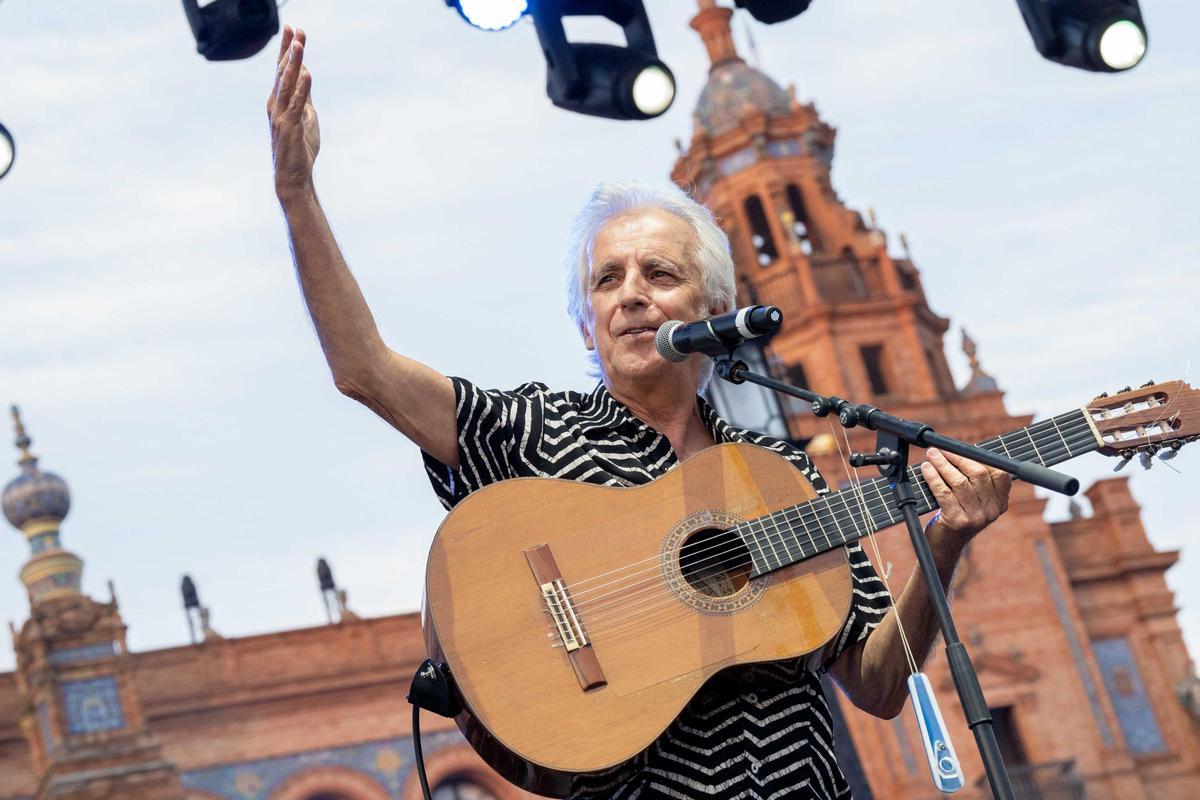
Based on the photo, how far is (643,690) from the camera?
3.17m

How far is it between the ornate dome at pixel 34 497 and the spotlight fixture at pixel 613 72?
19348 millimetres

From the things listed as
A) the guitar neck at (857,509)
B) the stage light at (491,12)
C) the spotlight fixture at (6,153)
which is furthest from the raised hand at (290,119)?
the spotlight fixture at (6,153)

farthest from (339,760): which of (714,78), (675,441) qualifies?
(675,441)

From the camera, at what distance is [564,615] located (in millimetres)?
3227

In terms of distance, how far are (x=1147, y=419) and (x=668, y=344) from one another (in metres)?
0.97

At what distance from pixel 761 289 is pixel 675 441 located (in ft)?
85.3

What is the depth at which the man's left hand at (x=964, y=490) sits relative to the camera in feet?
10.9

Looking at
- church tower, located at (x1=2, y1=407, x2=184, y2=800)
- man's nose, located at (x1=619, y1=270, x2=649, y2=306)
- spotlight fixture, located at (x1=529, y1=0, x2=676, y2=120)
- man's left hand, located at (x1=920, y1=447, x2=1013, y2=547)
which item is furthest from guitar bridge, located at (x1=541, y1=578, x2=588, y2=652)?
church tower, located at (x1=2, y1=407, x2=184, y2=800)

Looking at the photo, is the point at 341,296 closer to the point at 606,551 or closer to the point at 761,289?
the point at 606,551

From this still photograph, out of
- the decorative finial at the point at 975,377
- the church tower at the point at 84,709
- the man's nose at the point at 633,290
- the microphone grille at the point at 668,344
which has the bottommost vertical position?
the microphone grille at the point at 668,344

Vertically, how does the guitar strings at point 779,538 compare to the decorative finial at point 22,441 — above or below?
below

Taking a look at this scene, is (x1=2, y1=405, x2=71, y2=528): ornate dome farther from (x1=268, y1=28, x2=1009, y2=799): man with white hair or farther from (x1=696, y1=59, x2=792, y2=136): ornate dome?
(x1=268, y1=28, x2=1009, y2=799): man with white hair

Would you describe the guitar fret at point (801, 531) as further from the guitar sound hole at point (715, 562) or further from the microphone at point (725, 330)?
the microphone at point (725, 330)

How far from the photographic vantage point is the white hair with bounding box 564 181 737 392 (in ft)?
11.7
